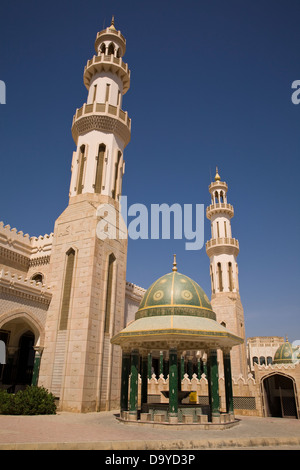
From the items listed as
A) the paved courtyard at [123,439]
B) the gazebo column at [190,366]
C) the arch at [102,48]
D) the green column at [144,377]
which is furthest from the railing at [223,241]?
the paved courtyard at [123,439]

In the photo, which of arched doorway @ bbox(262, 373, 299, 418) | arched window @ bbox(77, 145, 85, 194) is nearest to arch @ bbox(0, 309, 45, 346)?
arched window @ bbox(77, 145, 85, 194)

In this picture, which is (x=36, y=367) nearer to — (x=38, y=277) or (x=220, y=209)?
(x=38, y=277)

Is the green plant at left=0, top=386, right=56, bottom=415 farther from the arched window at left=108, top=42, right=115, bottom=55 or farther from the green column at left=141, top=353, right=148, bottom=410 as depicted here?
the arched window at left=108, top=42, right=115, bottom=55

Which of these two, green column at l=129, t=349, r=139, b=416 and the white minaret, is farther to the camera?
the white minaret

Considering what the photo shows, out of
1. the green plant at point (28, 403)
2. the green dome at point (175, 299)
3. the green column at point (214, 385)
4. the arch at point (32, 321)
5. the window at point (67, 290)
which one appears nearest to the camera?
the green column at point (214, 385)

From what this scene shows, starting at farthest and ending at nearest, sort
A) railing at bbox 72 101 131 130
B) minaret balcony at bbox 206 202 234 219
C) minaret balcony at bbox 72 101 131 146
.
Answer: minaret balcony at bbox 206 202 234 219 < railing at bbox 72 101 131 130 < minaret balcony at bbox 72 101 131 146

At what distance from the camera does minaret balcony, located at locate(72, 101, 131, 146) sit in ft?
84.6

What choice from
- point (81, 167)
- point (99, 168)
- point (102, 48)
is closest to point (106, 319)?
point (99, 168)

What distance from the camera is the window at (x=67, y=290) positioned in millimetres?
21022

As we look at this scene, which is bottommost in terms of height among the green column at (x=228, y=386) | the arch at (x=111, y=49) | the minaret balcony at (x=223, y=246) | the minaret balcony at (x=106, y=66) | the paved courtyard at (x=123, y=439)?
the paved courtyard at (x=123, y=439)

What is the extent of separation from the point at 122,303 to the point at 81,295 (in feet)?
13.1

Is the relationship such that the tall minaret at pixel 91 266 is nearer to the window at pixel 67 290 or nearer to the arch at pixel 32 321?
the window at pixel 67 290
